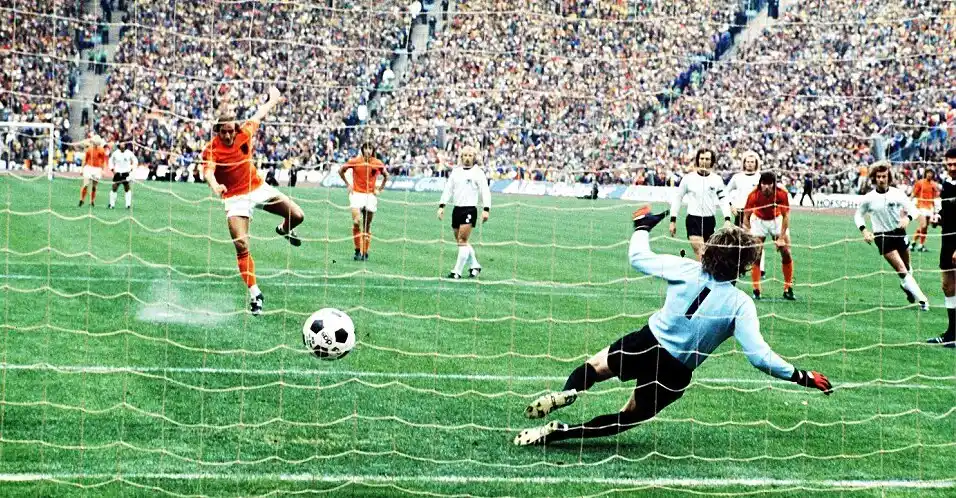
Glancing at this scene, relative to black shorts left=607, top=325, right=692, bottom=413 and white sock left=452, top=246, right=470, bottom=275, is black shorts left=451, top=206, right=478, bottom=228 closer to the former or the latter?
white sock left=452, top=246, right=470, bottom=275

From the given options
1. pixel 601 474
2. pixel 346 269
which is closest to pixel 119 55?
pixel 346 269

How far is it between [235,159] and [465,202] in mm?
4630

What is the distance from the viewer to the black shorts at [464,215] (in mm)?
16312

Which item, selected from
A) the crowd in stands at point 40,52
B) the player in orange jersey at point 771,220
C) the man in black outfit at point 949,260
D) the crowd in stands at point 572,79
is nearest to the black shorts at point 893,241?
the player in orange jersey at point 771,220

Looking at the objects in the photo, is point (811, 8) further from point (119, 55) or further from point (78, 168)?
point (78, 168)

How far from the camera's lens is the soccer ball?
8984 mm

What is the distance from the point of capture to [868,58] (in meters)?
30.5

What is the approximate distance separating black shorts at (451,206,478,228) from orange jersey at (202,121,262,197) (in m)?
4.29

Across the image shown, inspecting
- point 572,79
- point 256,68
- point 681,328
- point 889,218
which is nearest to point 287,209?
point 681,328

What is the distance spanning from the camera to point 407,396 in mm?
8570

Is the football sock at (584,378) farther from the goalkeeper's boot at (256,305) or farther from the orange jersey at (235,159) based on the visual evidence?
the orange jersey at (235,159)

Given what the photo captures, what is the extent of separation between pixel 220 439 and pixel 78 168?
3607 centimetres

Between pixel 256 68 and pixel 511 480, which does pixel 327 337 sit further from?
pixel 256 68

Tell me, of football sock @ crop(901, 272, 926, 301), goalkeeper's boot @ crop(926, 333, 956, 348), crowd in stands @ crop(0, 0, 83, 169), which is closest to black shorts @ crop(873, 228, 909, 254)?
football sock @ crop(901, 272, 926, 301)
